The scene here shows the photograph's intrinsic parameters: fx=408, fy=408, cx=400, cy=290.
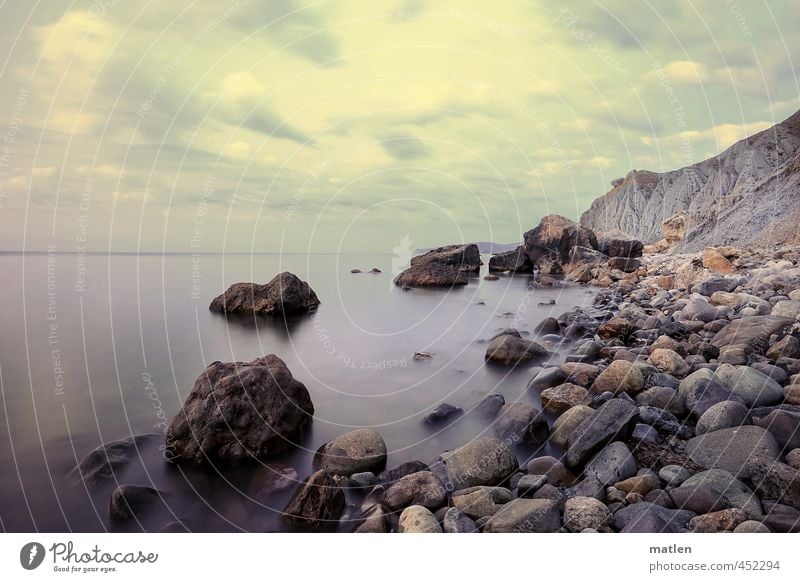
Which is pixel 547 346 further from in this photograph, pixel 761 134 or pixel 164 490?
pixel 761 134

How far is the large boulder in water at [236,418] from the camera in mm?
5480

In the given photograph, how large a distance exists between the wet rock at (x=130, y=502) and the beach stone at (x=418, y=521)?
2829mm

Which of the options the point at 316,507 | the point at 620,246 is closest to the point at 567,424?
the point at 316,507

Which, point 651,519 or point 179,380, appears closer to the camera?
point 651,519

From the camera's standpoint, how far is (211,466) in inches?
211

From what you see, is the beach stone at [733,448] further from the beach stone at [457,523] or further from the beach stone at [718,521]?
the beach stone at [457,523]

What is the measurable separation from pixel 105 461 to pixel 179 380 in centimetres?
342

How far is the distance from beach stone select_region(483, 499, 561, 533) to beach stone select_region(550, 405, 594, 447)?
169 cm

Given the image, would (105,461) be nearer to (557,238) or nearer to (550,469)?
(550,469)

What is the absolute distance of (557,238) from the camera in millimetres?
41438

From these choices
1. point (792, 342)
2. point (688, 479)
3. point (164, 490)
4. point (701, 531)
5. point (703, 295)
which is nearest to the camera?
point (701, 531)

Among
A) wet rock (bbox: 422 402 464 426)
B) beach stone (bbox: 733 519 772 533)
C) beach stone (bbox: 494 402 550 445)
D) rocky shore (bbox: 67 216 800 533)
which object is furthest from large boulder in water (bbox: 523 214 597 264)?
beach stone (bbox: 733 519 772 533)

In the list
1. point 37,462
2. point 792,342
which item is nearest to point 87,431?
point 37,462
